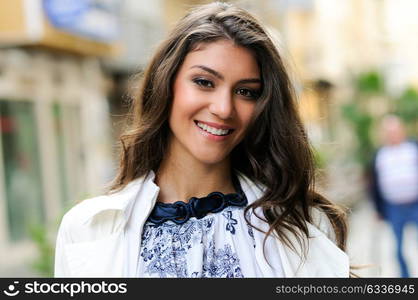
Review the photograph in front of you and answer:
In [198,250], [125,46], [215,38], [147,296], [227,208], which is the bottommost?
[147,296]

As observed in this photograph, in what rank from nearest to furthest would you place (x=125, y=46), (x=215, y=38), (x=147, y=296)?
(x=147, y=296), (x=215, y=38), (x=125, y=46)

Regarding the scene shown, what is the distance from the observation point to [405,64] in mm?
51438

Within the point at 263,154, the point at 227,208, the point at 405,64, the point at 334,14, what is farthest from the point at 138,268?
the point at 405,64

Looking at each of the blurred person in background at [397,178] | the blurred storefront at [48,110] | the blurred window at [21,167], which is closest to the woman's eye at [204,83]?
the blurred person in background at [397,178]

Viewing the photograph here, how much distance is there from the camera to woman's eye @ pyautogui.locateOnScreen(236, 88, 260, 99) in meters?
2.41

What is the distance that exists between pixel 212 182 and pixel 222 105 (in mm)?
352

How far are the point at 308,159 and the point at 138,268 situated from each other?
0.78m

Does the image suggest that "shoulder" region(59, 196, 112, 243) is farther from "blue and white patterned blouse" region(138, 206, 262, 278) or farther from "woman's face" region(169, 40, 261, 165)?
"woman's face" region(169, 40, 261, 165)

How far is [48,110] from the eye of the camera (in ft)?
44.2

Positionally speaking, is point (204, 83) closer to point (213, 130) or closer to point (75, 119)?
point (213, 130)

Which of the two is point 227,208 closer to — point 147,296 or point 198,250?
point 198,250

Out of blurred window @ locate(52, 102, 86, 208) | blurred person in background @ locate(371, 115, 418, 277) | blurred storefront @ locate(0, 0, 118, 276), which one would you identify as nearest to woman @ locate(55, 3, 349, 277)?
blurred person in background @ locate(371, 115, 418, 277)

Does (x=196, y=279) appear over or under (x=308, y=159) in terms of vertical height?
under

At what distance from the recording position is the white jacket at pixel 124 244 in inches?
91.7
